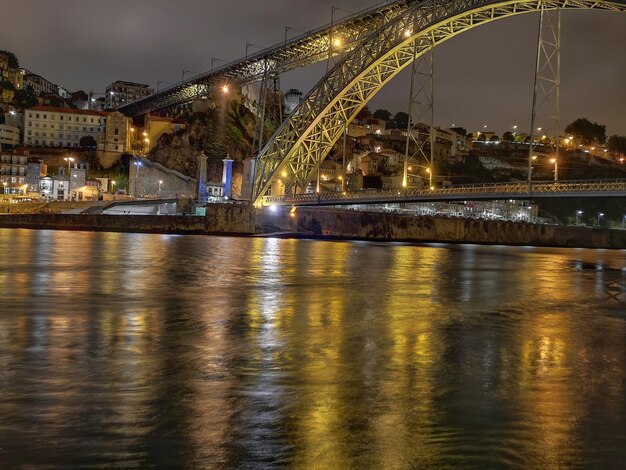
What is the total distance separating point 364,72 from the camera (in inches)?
1446

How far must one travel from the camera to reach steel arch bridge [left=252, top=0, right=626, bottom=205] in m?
30.5

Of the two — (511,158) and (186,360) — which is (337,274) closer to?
(186,360)

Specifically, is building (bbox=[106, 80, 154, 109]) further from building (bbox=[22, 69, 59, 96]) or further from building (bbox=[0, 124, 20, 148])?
building (bbox=[0, 124, 20, 148])

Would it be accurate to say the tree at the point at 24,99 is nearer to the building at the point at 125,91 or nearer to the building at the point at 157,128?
the building at the point at 125,91

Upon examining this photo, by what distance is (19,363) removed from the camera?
576 cm

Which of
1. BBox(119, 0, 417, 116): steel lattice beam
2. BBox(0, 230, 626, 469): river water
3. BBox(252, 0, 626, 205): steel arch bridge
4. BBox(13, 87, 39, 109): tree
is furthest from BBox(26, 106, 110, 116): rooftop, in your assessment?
BBox(0, 230, 626, 469): river water

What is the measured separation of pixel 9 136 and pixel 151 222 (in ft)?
118

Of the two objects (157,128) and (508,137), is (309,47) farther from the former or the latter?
(508,137)

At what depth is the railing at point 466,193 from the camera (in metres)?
26.8

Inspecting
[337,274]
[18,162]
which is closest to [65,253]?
[337,274]

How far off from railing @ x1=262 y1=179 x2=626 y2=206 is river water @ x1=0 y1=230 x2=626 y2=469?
626 inches

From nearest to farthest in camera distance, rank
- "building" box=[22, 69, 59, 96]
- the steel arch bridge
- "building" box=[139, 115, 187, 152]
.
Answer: the steel arch bridge
"building" box=[139, 115, 187, 152]
"building" box=[22, 69, 59, 96]

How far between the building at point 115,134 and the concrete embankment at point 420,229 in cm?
2684

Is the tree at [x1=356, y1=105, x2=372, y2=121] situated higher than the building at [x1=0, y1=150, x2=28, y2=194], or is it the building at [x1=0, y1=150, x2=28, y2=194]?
the tree at [x1=356, y1=105, x2=372, y2=121]
